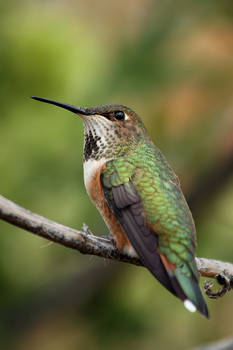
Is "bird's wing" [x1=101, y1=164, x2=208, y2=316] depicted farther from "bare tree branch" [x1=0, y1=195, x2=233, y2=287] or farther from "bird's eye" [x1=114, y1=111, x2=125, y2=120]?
"bird's eye" [x1=114, y1=111, x2=125, y2=120]

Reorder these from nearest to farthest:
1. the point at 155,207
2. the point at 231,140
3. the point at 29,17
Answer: the point at 155,207 < the point at 29,17 < the point at 231,140

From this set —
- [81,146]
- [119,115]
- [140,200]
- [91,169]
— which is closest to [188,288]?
[140,200]

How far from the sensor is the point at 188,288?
8.95 feet

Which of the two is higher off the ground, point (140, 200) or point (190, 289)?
point (140, 200)

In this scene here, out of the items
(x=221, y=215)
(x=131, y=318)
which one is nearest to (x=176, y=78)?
(x=221, y=215)

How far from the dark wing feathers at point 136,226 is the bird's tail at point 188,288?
0.09ft

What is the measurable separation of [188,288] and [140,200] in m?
0.51

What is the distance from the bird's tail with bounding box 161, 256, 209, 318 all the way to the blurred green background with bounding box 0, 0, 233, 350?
46.6 inches

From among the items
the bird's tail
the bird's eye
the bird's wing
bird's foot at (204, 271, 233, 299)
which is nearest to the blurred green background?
the bird's eye

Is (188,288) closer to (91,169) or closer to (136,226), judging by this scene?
(136,226)

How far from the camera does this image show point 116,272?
173 inches

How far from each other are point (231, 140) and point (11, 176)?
1.60 m

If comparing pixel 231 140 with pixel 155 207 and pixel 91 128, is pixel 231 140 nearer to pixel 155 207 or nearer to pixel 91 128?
pixel 91 128

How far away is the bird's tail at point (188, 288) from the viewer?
8.69 ft
